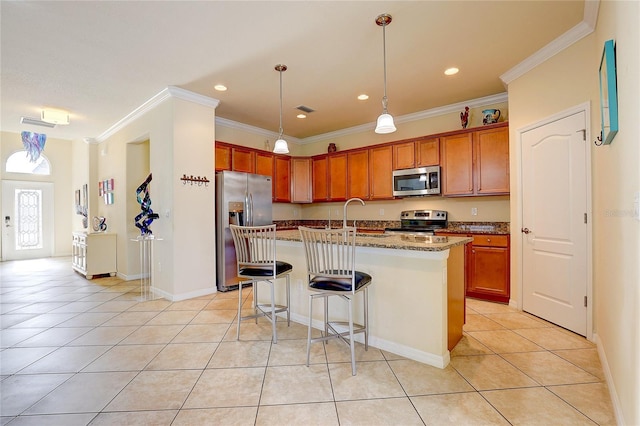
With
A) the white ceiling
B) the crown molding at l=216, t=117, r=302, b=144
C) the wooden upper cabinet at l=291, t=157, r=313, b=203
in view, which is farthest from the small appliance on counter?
the crown molding at l=216, t=117, r=302, b=144

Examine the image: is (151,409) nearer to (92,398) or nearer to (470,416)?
(92,398)

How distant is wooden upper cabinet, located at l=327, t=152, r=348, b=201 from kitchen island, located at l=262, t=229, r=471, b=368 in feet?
10.2

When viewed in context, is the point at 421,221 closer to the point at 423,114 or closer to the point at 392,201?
the point at 392,201

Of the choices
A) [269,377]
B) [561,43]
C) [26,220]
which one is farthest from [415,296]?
[26,220]

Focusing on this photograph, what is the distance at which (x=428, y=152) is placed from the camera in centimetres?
451

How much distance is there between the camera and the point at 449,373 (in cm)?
207

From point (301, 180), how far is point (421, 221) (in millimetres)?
2556

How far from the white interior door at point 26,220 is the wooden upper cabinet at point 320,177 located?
7014mm

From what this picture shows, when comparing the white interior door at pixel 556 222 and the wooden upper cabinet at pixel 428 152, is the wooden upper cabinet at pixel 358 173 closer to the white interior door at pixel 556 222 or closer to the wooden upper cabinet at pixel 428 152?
the wooden upper cabinet at pixel 428 152

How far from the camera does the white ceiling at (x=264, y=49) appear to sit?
7.81 feet

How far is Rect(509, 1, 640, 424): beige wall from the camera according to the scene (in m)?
1.34

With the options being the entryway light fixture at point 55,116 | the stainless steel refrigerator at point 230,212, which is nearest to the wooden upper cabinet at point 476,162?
the stainless steel refrigerator at point 230,212

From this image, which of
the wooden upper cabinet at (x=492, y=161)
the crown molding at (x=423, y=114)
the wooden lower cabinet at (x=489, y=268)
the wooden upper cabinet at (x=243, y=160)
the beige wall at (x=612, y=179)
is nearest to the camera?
the beige wall at (x=612, y=179)

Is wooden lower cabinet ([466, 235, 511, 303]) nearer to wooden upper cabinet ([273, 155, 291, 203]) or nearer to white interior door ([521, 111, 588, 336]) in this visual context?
white interior door ([521, 111, 588, 336])
